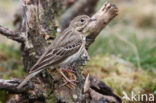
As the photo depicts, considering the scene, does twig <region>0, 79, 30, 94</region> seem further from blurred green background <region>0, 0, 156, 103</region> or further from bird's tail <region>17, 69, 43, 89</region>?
blurred green background <region>0, 0, 156, 103</region>

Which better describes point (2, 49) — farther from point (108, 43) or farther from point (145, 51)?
point (145, 51)

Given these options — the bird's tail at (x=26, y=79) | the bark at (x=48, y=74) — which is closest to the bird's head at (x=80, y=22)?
the bark at (x=48, y=74)

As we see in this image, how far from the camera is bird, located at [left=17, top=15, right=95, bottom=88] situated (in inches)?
194

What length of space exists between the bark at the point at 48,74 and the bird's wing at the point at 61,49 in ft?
0.84

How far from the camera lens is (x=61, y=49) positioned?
5273 mm

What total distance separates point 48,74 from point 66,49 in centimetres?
55

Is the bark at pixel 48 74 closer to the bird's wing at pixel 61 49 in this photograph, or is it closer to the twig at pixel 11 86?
the twig at pixel 11 86

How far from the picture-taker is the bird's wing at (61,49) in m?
4.97

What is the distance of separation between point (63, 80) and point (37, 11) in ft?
5.00

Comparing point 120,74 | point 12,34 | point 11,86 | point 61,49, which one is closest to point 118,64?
Result: point 120,74

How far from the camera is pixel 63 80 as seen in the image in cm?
504

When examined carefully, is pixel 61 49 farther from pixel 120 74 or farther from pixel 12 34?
pixel 120 74

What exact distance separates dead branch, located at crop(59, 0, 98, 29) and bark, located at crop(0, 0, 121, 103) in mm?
2076

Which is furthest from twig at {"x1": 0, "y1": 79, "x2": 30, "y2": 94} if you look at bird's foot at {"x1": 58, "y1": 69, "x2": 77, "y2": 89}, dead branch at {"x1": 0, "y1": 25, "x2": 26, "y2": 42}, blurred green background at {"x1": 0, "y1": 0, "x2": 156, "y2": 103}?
dead branch at {"x1": 0, "y1": 25, "x2": 26, "y2": 42}
